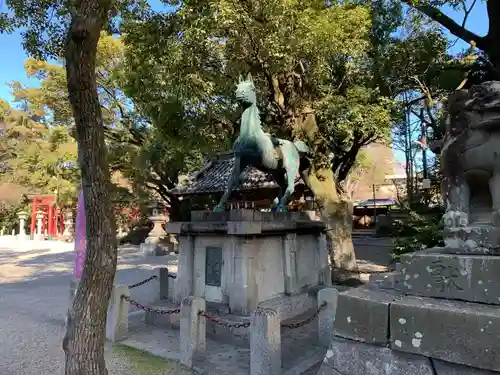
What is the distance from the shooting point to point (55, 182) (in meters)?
24.8

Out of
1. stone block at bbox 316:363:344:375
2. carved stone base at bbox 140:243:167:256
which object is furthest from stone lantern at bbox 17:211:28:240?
stone block at bbox 316:363:344:375

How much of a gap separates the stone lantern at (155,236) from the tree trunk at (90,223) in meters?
→ 17.1

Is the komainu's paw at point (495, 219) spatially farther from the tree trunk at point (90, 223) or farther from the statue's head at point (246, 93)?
the statue's head at point (246, 93)

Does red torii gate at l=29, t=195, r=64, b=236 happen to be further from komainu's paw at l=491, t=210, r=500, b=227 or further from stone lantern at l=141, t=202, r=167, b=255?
komainu's paw at l=491, t=210, r=500, b=227

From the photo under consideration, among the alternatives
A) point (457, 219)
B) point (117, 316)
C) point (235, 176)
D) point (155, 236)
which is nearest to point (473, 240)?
point (457, 219)

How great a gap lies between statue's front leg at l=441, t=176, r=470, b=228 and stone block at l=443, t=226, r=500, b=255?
77mm

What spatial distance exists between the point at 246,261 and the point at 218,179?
12946mm

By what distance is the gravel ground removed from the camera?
496cm

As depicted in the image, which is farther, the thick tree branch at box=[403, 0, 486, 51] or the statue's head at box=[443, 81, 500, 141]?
the thick tree branch at box=[403, 0, 486, 51]

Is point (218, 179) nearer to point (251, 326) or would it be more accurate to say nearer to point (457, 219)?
point (251, 326)

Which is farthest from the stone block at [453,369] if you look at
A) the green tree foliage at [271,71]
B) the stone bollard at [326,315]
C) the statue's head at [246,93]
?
the green tree foliage at [271,71]

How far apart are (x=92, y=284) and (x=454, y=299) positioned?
9.46ft

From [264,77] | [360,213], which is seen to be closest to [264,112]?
[264,77]

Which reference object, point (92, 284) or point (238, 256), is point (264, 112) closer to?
point (238, 256)
